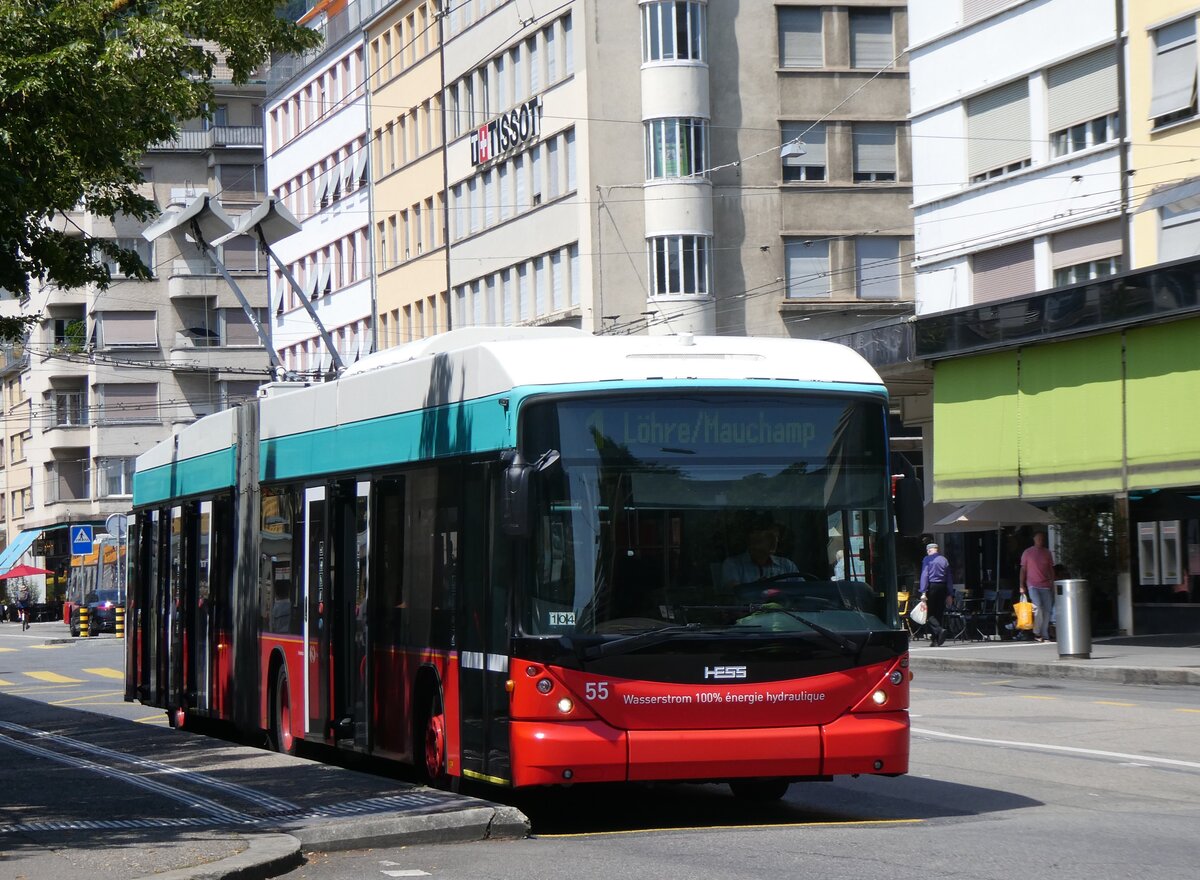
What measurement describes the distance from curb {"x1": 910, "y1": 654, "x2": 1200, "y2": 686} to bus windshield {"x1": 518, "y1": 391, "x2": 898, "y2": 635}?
1396 centimetres

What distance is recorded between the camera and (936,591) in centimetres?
3412

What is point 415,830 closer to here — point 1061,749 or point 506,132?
point 1061,749

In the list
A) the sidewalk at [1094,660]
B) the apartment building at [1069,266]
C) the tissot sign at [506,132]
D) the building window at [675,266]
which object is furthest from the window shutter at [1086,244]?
the tissot sign at [506,132]

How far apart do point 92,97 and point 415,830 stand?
5.25 meters

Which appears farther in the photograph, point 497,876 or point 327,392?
point 327,392

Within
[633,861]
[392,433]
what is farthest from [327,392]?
[633,861]

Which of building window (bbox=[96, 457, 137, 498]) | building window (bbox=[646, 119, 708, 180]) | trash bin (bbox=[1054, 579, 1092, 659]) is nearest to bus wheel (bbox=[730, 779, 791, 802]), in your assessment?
trash bin (bbox=[1054, 579, 1092, 659])

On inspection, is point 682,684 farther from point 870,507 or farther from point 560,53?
point 560,53

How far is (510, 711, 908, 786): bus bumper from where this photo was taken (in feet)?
36.6

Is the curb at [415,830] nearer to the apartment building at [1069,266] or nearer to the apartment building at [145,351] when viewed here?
the apartment building at [1069,266]

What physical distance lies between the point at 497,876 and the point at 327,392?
21.2 ft

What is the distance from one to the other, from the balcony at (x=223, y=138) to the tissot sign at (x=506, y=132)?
3269 cm

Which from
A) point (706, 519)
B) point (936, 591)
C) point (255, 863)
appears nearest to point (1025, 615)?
point (936, 591)

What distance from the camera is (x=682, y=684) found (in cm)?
1124
